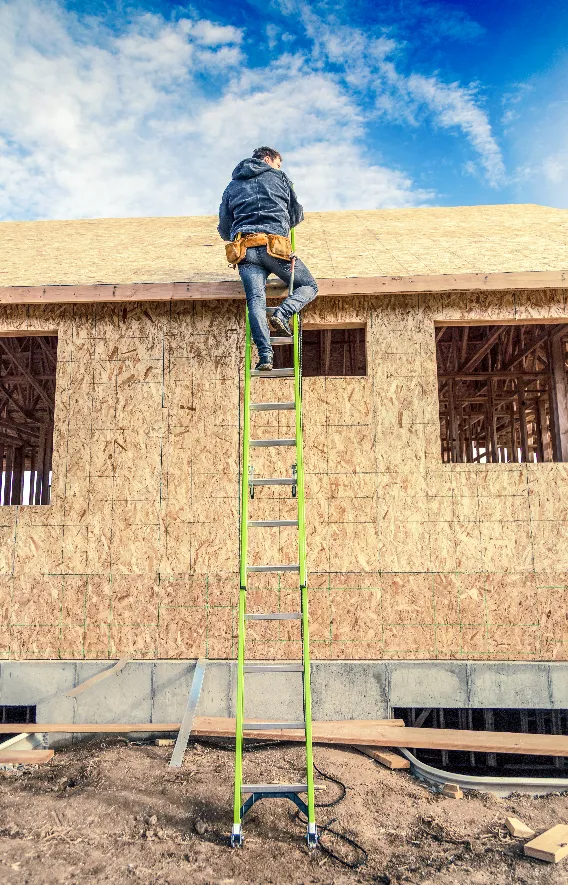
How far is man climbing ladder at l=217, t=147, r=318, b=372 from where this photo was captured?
552cm

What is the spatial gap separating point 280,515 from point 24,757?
3.32m

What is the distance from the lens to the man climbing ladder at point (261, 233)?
5.52 metres

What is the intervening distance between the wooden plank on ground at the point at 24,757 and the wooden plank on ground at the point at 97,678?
663mm

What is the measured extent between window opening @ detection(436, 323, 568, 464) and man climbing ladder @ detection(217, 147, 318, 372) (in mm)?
4044

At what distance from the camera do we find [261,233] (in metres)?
5.58

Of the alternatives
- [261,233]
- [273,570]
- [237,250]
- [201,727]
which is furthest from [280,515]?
[261,233]

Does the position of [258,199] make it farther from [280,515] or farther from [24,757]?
[24,757]

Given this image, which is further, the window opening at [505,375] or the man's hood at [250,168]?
the window opening at [505,375]

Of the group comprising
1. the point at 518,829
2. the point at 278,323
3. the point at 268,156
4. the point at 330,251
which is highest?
the point at 330,251

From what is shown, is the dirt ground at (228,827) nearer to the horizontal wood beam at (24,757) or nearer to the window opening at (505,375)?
the horizontal wood beam at (24,757)

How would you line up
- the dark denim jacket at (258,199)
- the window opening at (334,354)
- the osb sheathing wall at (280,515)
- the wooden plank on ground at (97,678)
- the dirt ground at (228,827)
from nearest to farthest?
the dirt ground at (228,827) → the dark denim jacket at (258,199) → the wooden plank on ground at (97,678) → the osb sheathing wall at (280,515) → the window opening at (334,354)

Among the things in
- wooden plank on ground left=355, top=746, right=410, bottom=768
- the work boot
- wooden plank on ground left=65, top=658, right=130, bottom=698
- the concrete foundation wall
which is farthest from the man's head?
wooden plank on ground left=355, top=746, right=410, bottom=768

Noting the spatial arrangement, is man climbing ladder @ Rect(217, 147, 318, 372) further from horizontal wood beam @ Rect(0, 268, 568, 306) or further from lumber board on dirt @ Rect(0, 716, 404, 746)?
lumber board on dirt @ Rect(0, 716, 404, 746)

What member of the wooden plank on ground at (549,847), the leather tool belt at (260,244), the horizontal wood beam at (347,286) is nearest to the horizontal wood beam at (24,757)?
the wooden plank on ground at (549,847)
